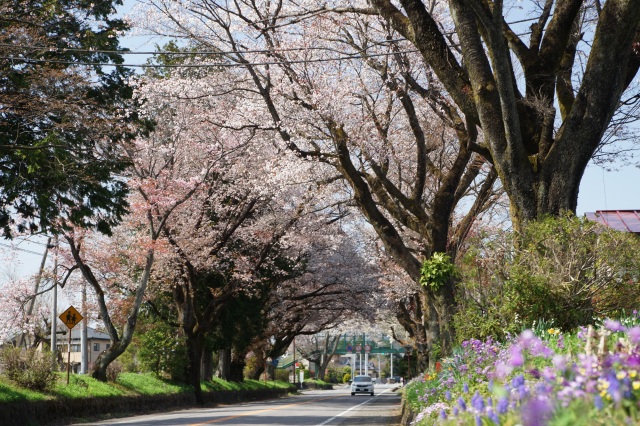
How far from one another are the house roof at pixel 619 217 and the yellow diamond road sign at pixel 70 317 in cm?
2065

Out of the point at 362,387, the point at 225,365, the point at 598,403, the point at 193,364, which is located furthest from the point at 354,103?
the point at 362,387

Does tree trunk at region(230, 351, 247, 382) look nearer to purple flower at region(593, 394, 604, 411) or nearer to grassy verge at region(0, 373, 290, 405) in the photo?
grassy verge at region(0, 373, 290, 405)

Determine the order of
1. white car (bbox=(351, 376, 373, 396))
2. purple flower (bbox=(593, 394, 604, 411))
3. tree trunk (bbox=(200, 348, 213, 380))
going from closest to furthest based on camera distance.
→ 1. purple flower (bbox=(593, 394, 604, 411))
2. tree trunk (bbox=(200, 348, 213, 380))
3. white car (bbox=(351, 376, 373, 396))

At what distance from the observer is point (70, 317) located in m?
23.6

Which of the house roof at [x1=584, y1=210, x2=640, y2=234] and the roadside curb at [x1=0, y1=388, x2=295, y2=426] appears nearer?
the roadside curb at [x1=0, y1=388, x2=295, y2=426]

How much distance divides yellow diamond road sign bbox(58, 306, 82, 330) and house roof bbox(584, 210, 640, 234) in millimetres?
20654

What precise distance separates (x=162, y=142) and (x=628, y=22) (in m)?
21.1

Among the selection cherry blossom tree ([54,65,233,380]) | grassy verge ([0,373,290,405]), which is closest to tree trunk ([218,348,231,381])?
grassy verge ([0,373,290,405])

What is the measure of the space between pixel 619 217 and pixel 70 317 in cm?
Answer: 2309

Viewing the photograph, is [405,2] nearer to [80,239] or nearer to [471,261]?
[471,261]

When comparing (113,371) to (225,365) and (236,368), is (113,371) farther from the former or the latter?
(236,368)

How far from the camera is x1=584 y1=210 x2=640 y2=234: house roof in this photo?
33.1 m

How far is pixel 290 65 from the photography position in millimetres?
21609

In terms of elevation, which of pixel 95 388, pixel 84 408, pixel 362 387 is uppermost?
pixel 95 388
